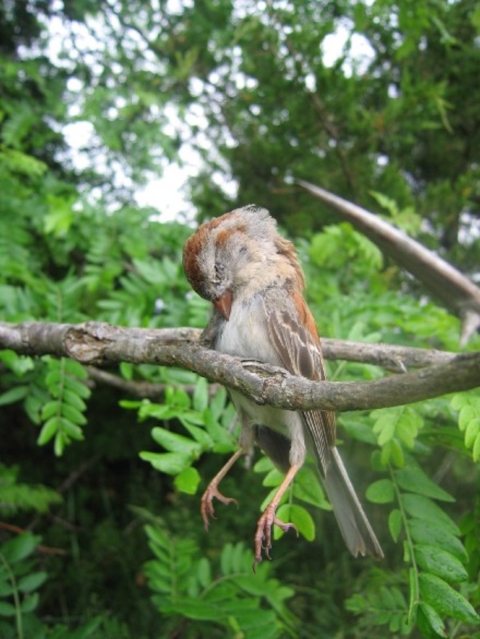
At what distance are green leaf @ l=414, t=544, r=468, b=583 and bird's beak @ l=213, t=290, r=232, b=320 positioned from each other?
99 cm

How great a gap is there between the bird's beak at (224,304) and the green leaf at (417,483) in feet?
2.61

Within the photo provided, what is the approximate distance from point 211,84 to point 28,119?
70.2 inches

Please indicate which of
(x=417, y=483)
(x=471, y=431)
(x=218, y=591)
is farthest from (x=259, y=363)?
(x=218, y=591)

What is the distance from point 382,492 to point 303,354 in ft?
1.70

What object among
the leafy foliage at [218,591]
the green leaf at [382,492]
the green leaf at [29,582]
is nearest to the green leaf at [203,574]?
the leafy foliage at [218,591]

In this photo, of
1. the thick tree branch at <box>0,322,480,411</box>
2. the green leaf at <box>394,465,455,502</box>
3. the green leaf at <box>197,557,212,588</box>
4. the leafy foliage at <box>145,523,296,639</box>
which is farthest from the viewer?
the green leaf at <box>197,557,212,588</box>

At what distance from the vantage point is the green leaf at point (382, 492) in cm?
187

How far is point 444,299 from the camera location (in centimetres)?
119

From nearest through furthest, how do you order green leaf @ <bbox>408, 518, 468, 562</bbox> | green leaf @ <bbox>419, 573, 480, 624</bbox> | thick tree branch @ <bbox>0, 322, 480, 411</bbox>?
thick tree branch @ <bbox>0, 322, 480, 411</bbox> → green leaf @ <bbox>419, 573, 480, 624</bbox> → green leaf @ <bbox>408, 518, 468, 562</bbox>

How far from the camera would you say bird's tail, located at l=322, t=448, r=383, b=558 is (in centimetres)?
208

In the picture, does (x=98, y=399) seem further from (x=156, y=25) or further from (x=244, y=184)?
(x=156, y=25)

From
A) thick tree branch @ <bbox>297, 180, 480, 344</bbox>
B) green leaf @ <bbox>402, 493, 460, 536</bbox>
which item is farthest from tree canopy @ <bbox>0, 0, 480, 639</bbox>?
thick tree branch @ <bbox>297, 180, 480, 344</bbox>

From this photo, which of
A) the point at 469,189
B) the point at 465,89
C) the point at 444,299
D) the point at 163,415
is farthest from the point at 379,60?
the point at 444,299

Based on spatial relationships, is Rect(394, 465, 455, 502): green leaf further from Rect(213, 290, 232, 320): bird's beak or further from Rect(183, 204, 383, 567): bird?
Rect(213, 290, 232, 320): bird's beak
